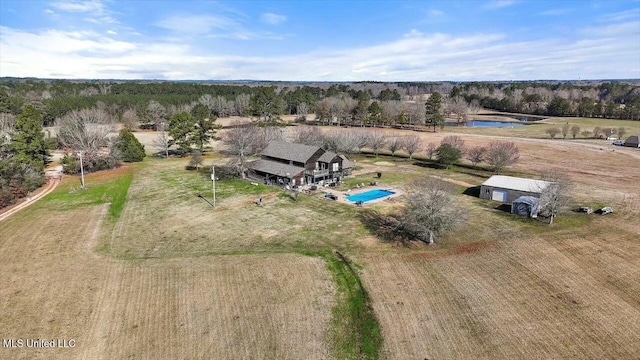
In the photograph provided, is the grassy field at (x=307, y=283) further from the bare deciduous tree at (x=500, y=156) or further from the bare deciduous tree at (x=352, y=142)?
the bare deciduous tree at (x=352, y=142)

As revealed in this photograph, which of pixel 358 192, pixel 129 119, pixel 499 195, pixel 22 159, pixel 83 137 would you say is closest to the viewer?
pixel 499 195

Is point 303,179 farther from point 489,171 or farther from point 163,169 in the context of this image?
→ point 489,171

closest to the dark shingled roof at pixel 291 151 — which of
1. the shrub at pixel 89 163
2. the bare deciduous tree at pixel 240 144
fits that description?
the bare deciduous tree at pixel 240 144

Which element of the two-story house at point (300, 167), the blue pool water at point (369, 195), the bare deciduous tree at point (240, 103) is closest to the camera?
the blue pool water at point (369, 195)

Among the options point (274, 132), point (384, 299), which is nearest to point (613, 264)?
point (384, 299)

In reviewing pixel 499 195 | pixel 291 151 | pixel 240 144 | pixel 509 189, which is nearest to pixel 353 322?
pixel 509 189

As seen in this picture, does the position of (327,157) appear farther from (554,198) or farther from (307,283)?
(307,283)

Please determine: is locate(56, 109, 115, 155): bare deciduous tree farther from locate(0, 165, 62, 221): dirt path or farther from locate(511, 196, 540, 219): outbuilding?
locate(511, 196, 540, 219): outbuilding
